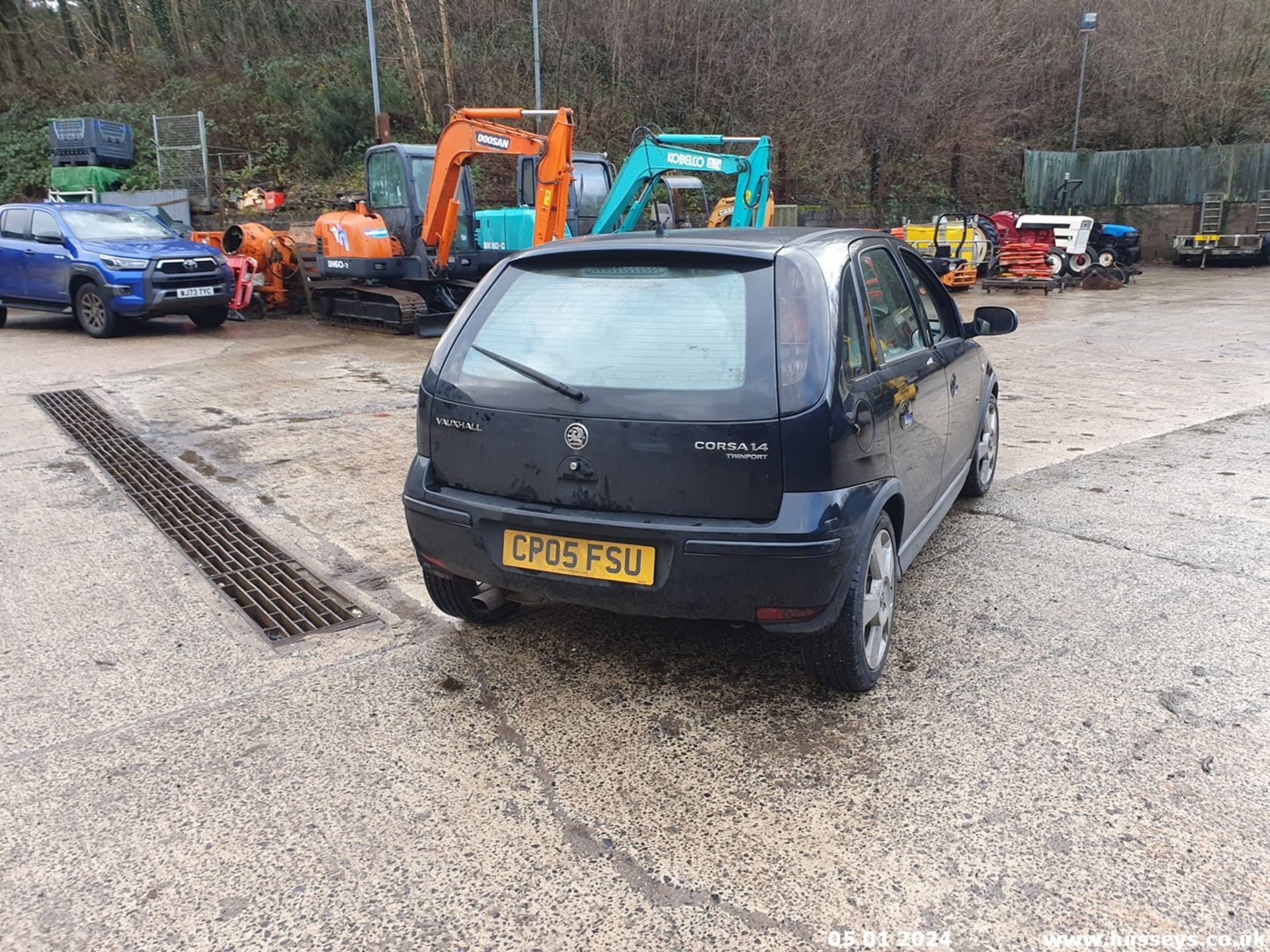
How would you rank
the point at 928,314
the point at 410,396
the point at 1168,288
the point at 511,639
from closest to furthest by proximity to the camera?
the point at 511,639 < the point at 928,314 < the point at 410,396 < the point at 1168,288

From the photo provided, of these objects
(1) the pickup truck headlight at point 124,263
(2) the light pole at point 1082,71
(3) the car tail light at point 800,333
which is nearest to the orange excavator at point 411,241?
(1) the pickup truck headlight at point 124,263

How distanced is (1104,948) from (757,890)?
2.69 ft

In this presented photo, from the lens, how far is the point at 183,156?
70.1 ft

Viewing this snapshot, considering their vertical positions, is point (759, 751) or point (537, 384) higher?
point (537, 384)

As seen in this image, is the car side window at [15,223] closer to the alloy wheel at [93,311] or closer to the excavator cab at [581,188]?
the alloy wheel at [93,311]

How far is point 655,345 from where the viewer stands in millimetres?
3127

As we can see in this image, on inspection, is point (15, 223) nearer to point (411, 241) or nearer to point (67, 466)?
Result: point (411, 241)

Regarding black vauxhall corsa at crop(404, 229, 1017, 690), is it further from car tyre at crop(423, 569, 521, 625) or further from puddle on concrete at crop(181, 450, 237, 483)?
puddle on concrete at crop(181, 450, 237, 483)

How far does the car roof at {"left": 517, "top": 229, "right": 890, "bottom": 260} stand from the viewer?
10.5 ft

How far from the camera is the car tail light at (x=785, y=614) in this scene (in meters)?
2.97

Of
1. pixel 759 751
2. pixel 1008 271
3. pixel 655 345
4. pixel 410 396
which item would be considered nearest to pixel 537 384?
pixel 655 345

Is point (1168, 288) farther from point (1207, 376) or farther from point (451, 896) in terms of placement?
point (451, 896)

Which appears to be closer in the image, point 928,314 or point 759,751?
point 759,751
